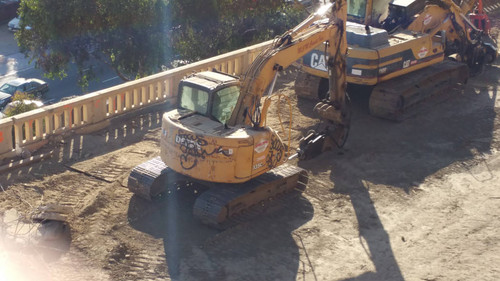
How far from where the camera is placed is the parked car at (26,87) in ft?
102

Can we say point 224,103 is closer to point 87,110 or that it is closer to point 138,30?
point 87,110

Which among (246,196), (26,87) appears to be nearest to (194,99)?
(246,196)

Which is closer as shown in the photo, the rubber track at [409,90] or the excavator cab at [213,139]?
the excavator cab at [213,139]

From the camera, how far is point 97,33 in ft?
77.5

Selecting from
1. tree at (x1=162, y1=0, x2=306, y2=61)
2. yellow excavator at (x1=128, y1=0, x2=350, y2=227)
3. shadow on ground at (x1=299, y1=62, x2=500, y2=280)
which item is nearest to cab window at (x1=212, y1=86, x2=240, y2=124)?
yellow excavator at (x1=128, y1=0, x2=350, y2=227)

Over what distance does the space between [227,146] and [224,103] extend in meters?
1.31

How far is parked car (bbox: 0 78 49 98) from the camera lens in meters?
31.0

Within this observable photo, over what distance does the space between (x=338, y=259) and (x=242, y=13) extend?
1538 centimetres

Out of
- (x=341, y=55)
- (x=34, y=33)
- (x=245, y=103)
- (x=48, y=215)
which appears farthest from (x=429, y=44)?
(x=34, y=33)

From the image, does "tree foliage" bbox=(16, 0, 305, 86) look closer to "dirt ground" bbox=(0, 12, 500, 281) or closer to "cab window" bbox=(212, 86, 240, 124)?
"dirt ground" bbox=(0, 12, 500, 281)

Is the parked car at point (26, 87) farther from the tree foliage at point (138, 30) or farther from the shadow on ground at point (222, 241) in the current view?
the shadow on ground at point (222, 241)

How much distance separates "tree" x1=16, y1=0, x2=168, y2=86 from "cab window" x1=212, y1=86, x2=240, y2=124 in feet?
34.8

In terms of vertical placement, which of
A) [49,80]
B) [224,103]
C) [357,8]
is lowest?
[49,80]

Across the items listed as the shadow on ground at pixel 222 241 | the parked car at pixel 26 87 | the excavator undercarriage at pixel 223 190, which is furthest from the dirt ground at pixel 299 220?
the parked car at pixel 26 87
